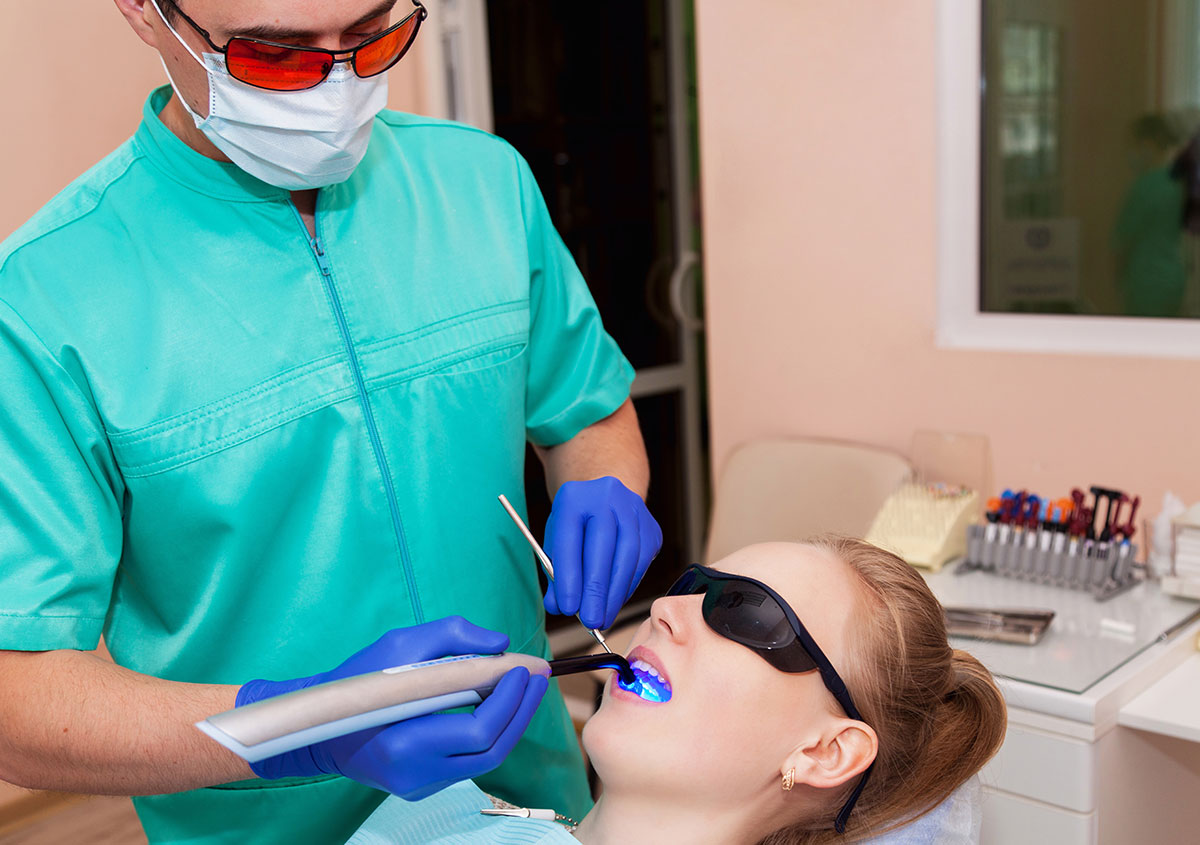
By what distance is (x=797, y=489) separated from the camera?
247 cm

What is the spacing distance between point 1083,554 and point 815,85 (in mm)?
1180

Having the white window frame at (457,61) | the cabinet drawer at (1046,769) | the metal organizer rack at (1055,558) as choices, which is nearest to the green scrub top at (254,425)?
the cabinet drawer at (1046,769)

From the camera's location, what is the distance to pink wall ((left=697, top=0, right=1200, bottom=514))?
217cm

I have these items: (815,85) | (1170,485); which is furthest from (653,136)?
(1170,485)

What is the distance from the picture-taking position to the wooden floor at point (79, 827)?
2758 millimetres

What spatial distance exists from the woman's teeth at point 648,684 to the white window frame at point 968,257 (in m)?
1.40

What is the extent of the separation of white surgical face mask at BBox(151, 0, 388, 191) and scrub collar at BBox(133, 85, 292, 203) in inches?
1.0

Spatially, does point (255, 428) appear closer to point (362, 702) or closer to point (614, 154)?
point (362, 702)

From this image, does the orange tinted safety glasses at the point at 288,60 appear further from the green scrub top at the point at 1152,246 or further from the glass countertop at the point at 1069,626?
the green scrub top at the point at 1152,246

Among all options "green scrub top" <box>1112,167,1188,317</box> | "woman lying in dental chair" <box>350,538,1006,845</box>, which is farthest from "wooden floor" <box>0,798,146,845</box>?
"green scrub top" <box>1112,167,1188,317</box>

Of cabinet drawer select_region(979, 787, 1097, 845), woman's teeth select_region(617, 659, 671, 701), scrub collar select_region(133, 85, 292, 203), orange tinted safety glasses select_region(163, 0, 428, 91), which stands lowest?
cabinet drawer select_region(979, 787, 1097, 845)

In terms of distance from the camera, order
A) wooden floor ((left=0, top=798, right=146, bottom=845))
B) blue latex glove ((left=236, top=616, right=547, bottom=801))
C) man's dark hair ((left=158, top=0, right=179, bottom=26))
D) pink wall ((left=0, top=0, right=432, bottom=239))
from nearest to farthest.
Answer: blue latex glove ((left=236, top=616, right=547, bottom=801)) → man's dark hair ((left=158, top=0, right=179, bottom=26)) → pink wall ((left=0, top=0, right=432, bottom=239)) → wooden floor ((left=0, top=798, right=146, bottom=845))

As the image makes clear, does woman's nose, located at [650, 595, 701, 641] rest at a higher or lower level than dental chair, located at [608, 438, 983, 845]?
higher

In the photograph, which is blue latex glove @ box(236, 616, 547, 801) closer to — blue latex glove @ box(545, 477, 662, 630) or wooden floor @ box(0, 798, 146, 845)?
blue latex glove @ box(545, 477, 662, 630)
